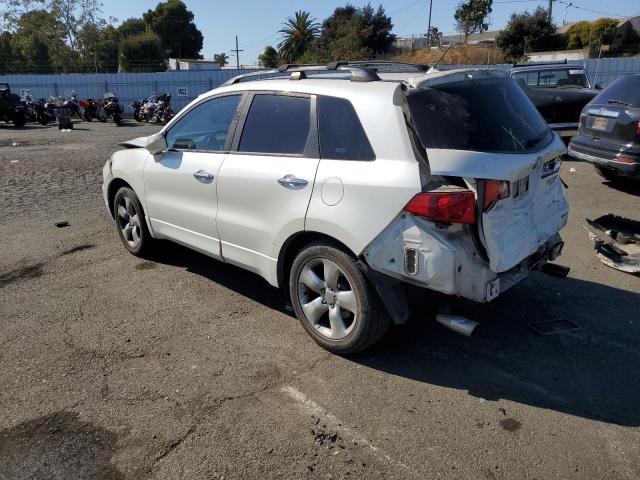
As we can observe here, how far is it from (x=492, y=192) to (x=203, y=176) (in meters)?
Result: 2.38

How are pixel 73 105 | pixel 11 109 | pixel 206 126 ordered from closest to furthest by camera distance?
pixel 206 126
pixel 11 109
pixel 73 105

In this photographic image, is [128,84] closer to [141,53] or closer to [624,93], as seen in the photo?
[624,93]

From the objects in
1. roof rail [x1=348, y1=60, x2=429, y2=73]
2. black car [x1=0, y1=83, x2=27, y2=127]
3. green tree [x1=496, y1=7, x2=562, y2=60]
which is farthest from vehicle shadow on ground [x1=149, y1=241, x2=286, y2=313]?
green tree [x1=496, y1=7, x2=562, y2=60]

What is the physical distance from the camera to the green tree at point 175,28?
72.9 metres

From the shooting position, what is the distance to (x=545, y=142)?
3.67 meters

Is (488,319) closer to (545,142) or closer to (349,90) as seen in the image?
(545,142)

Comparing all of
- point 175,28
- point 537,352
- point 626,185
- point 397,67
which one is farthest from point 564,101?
point 175,28

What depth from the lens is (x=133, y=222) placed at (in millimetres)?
5488

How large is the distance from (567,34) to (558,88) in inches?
2084

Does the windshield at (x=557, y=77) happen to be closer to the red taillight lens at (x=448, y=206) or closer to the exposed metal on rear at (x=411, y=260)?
the red taillight lens at (x=448, y=206)

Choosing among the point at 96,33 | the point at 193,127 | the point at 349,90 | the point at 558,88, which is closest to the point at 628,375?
the point at 349,90

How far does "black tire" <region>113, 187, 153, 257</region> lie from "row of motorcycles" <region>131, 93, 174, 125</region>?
55.3ft

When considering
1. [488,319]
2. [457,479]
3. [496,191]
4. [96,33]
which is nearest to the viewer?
[457,479]

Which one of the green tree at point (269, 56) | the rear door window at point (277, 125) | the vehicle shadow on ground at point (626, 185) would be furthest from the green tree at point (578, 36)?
the rear door window at point (277, 125)
